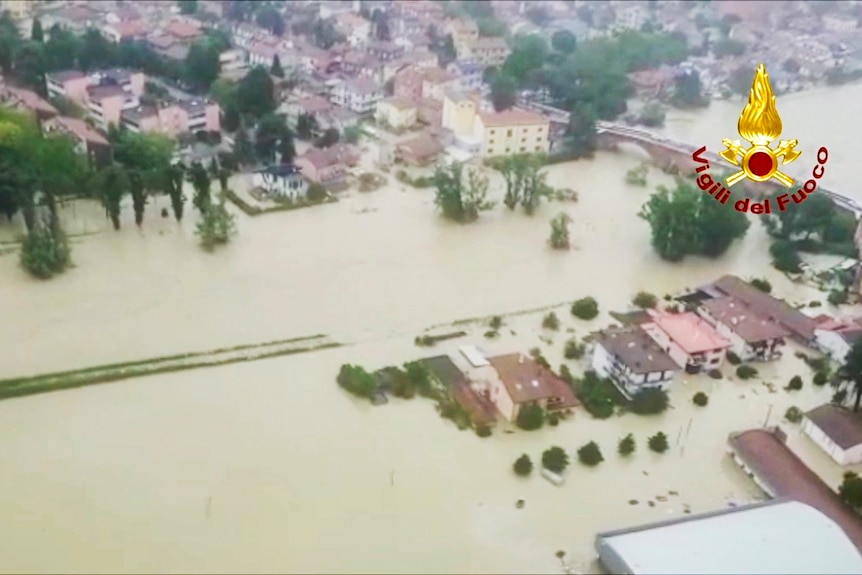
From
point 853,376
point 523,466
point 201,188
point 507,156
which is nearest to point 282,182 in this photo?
point 201,188

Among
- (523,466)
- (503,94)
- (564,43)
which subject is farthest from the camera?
(564,43)

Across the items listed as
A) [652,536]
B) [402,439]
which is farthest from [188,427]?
[652,536]

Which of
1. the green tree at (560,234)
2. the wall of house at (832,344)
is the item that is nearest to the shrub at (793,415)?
the wall of house at (832,344)

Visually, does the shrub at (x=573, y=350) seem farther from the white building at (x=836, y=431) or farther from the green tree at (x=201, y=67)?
the green tree at (x=201, y=67)

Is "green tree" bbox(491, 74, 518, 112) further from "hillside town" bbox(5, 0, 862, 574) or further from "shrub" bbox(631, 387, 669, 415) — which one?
"shrub" bbox(631, 387, 669, 415)

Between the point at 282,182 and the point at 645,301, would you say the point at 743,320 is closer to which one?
the point at 645,301

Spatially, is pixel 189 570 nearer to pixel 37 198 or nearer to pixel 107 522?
pixel 107 522

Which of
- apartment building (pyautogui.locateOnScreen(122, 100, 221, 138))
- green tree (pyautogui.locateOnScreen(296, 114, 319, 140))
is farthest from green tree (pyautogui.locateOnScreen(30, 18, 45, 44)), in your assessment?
green tree (pyautogui.locateOnScreen(296, 114, 319, 140))
